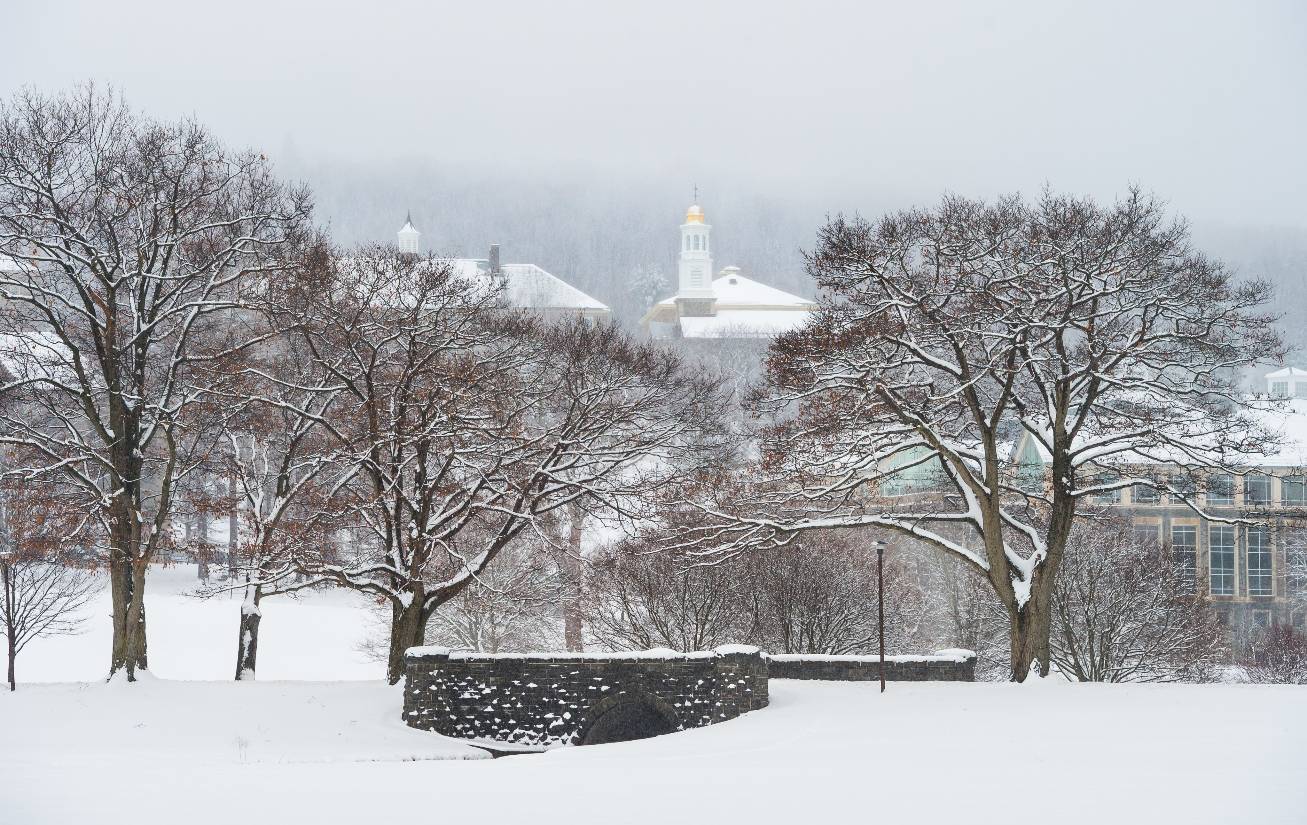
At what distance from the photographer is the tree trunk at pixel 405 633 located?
22828mm

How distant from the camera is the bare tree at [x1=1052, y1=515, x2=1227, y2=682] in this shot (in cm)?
3416

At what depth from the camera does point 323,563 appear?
2261 cm

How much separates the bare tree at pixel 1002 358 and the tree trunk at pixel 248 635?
30.4 feet

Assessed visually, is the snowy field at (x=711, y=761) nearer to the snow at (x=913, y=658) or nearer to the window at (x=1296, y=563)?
the snow at (x=913, y=658)

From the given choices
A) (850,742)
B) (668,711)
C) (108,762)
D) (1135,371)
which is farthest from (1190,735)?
(108,762)

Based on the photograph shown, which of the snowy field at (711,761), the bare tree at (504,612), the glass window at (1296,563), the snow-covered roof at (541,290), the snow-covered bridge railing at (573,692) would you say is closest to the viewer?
the snowy field at (711,761)

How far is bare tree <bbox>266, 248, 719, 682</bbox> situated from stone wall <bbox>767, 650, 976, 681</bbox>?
4392mm

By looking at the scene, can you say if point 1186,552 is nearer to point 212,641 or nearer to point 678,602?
point 678,602

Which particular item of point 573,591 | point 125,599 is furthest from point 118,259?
point 573,591

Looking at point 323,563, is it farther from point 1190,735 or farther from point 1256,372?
point 1256,372

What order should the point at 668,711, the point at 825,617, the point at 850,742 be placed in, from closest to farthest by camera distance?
the point at 850,742, the point at 668,711, the point at 825,617

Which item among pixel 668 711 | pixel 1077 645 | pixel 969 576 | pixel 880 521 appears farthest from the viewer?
pixel 969 576

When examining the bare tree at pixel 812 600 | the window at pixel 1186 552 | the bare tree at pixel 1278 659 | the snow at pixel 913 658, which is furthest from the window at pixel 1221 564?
the snow at pixel 913 658

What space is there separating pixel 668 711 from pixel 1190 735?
765 cm
